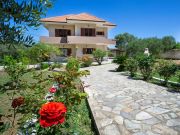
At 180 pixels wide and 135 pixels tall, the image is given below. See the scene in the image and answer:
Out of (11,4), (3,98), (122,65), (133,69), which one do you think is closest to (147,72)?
(133,69)

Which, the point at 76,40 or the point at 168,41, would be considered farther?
the point at 168,41

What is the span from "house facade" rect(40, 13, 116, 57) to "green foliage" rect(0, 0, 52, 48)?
27.3 metres

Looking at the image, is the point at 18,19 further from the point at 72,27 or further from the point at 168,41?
the point at 168,41

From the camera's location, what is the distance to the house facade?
1171 inches

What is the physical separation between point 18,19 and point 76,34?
95.7ft

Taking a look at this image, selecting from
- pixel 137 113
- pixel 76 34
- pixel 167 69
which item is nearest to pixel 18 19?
pixel 137 113

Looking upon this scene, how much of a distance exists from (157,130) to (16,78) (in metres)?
4.52

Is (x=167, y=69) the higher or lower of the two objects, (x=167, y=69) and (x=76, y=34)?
the lower

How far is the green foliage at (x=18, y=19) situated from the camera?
1.93m

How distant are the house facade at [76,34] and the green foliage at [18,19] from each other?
2729 centimetres

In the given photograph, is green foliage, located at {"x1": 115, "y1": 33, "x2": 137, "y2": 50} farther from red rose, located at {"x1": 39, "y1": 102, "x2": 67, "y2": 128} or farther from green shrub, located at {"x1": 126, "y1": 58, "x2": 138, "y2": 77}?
red rose, located at {"x1": 39, "y1": 102, "x2": 67, "y2": 128}

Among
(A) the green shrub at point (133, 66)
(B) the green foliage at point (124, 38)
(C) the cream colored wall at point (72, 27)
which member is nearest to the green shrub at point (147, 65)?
(A) the green shrub at point (133, 66)

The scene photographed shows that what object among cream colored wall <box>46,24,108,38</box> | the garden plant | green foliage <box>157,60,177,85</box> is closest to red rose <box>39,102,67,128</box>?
the garden plant

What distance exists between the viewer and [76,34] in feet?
101
